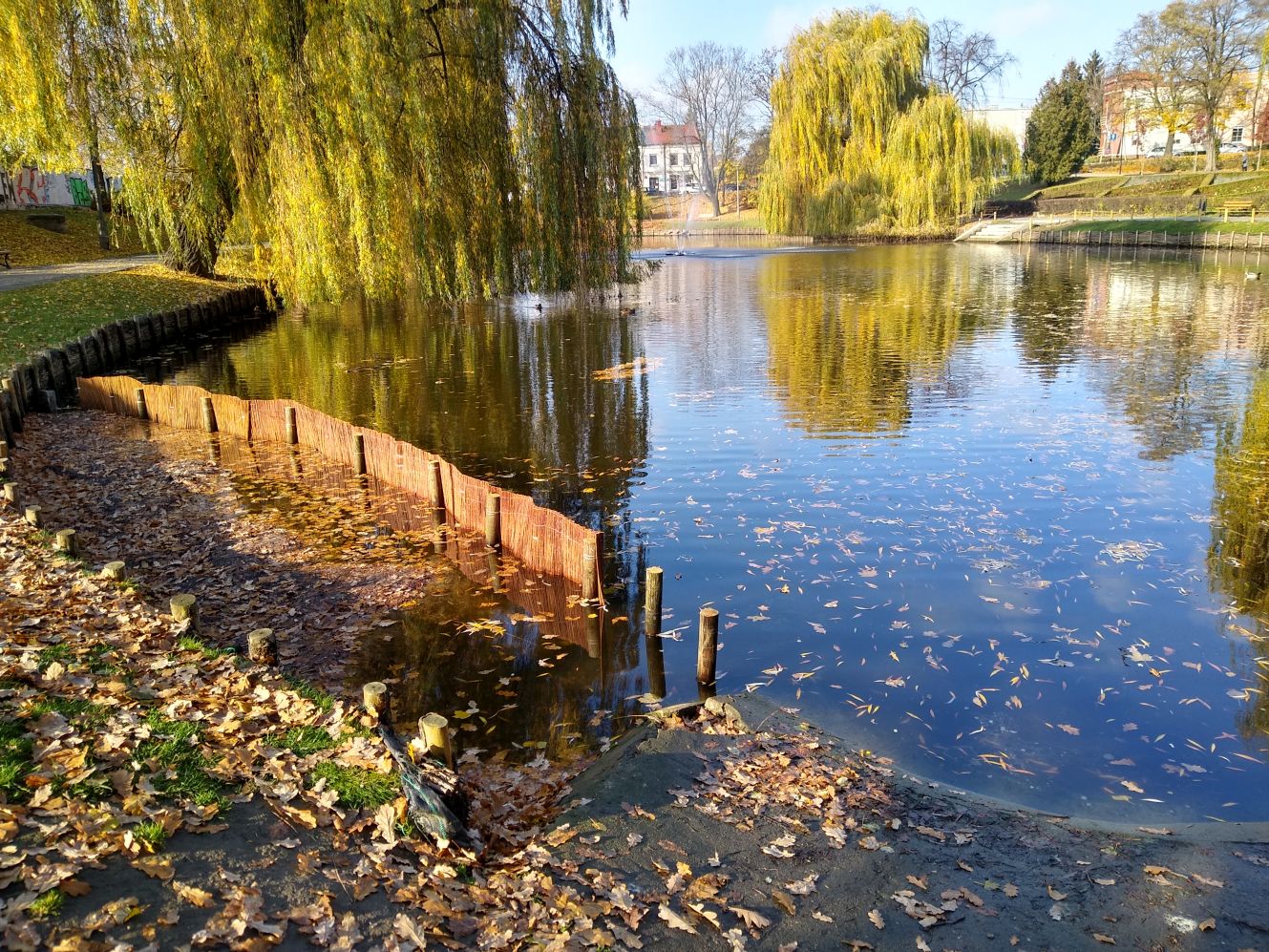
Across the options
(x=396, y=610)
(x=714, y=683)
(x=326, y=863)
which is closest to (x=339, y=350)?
(x=396, y=610)

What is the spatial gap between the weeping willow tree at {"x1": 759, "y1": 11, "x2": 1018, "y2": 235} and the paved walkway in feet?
123

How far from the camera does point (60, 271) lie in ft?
109

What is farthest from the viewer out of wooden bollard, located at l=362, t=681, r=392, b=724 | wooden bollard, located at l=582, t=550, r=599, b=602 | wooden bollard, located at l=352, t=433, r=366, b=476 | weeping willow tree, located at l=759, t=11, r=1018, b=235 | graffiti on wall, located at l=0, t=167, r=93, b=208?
weeping willow tree, located at l=759, t=11, r=1018, b=235

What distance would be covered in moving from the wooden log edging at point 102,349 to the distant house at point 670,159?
84177 millimetres

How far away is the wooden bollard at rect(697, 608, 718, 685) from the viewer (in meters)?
8.05

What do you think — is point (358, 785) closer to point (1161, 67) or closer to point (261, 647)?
point (261, 647)

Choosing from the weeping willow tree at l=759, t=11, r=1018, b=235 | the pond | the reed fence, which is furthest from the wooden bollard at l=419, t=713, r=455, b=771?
the weeping willow tree at l=759, t=11, r=1018, b=235

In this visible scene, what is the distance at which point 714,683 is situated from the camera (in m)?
8.59

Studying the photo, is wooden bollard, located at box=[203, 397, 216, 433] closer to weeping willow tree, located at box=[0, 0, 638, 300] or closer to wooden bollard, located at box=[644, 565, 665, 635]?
weeping willow tree, located at box=[0, 0, 638, 300]

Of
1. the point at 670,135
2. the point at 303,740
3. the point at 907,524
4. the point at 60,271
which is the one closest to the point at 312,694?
the point at 303,740

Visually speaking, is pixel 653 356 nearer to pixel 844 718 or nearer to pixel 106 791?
pixel 844 718

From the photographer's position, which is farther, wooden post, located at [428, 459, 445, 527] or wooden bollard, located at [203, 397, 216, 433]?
wooden bollard, located at [203, 397, 216, 433]

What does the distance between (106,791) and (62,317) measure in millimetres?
23702

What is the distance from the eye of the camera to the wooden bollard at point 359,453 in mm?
14555
